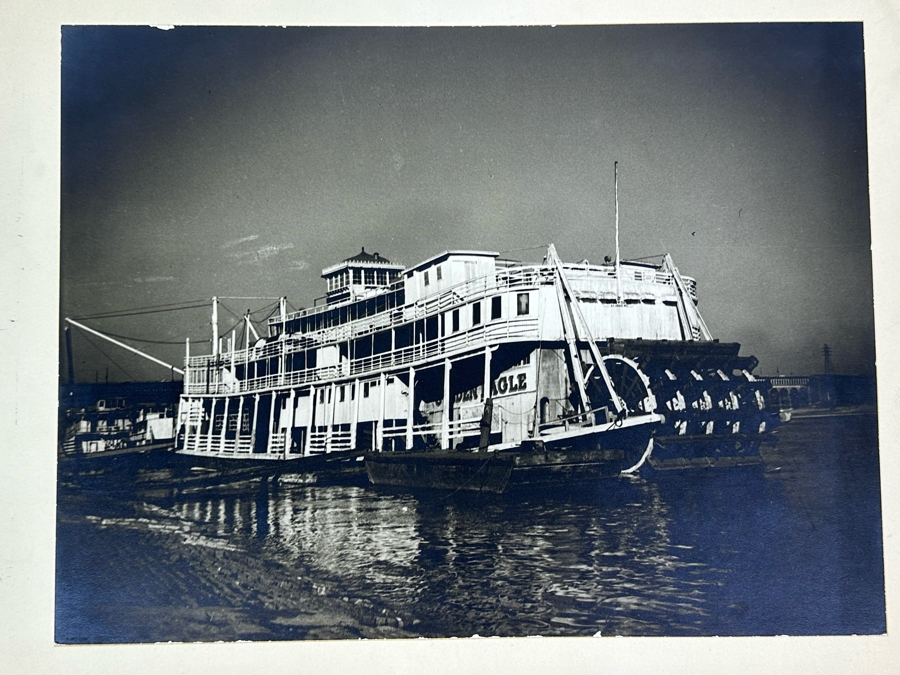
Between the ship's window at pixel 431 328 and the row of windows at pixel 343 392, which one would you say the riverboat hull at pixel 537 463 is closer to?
Result: the row of windows at pixel 343 392

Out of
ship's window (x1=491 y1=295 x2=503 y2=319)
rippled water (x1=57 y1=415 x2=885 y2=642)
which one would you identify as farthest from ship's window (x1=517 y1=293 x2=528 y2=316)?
rippled water (x1=57 y1=415 x2=885 y2=642)

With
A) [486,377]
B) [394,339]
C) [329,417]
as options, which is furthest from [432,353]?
[329,417]

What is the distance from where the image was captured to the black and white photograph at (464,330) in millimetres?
4367

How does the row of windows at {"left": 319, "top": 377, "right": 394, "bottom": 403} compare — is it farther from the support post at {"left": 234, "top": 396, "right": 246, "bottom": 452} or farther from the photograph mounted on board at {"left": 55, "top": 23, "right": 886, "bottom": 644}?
the support post at {"left": 234, "top": 396, "right": 246, "bottom": 452}

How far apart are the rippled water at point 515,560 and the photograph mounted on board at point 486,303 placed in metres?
0.02

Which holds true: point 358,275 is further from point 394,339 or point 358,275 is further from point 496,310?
point 496,310

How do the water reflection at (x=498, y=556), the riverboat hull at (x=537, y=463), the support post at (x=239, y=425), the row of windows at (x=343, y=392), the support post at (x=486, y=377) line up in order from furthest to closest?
the row of windows at (x=343, y=392)
the support post at (x=239, y=425)
the support post at (x=486, y=377)
the riverboat hull at (x=537, y=463)
the water reflection at (x=498, y=556)

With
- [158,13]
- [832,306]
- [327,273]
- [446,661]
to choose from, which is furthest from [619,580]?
[158,13]

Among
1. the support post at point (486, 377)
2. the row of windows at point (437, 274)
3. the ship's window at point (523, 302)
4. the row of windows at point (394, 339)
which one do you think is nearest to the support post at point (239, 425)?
the row of windows at point (394, 339)

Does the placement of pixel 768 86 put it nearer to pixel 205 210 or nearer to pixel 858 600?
pixel 858 600

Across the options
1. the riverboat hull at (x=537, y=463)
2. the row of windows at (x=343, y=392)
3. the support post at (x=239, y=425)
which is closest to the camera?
the riverboat hull at (x=537, y=463)

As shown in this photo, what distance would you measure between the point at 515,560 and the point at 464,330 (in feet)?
4.27

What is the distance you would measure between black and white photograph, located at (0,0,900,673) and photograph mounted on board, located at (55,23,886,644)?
0.02 metres

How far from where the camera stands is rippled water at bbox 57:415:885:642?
14.2 ft
